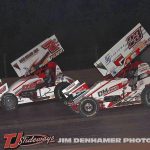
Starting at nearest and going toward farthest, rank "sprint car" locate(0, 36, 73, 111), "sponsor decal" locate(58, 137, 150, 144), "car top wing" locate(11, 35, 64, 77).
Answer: "sponsor decal" locate(58, 137, 150, 144) < "sprint car" locate(0, 36, 73, 111) < "car top wing" locate(11, 35, 64, 77)

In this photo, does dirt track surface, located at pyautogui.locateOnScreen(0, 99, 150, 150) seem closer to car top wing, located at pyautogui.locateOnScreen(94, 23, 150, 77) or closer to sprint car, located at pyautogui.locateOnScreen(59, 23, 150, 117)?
sprint car, located at pyautogui.locateOnScreen(59, 23, 150, 117)

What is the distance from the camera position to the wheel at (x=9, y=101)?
16844 mm

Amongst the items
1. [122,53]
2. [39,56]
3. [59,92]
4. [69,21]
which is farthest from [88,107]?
[69,21]

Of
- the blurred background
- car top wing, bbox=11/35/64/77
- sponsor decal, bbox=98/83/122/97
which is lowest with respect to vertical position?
sponsor decal, bbox=98/83/122/97

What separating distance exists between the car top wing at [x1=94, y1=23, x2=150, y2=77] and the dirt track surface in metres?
1.19

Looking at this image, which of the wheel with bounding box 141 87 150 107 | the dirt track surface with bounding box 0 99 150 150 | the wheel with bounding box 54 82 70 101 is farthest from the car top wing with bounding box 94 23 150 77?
the wheel with bounding box 54 82 70 101

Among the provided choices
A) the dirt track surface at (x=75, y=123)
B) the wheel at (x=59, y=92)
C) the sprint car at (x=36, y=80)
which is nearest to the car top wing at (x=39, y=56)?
the sprint car at (x=36, y=80)

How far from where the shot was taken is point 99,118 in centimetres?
1348

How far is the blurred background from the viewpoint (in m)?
30.0

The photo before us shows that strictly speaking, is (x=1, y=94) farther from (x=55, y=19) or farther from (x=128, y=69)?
(x=55, y=19)

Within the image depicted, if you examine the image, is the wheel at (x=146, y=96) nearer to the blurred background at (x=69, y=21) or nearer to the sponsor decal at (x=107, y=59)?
the sponsor decal at (x=107, y=59)

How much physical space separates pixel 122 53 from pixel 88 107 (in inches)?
83.5

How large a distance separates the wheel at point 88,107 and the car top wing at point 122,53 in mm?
1216

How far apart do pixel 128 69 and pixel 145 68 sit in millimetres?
480
